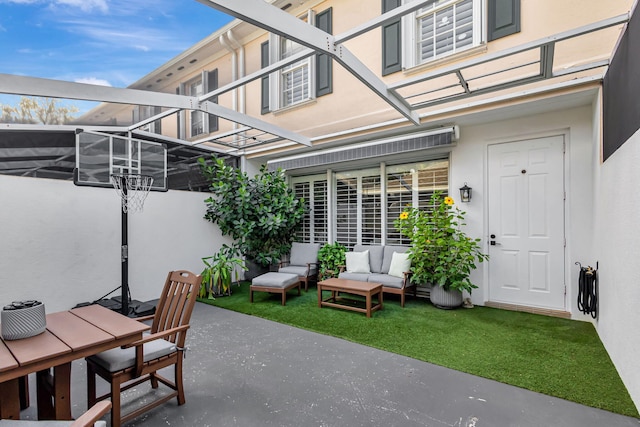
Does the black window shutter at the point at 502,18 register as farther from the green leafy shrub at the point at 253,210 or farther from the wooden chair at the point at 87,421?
the wooden chair at the point at 87,421

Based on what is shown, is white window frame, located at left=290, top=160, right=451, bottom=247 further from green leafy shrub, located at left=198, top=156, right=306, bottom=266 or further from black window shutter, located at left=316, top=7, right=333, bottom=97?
black window shutter, located at left=316, top=7, right=333, bottom=97

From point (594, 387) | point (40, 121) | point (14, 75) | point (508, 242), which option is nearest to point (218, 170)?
point (40, 121)

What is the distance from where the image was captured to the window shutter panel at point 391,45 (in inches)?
187

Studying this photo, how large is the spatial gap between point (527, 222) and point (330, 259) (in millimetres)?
3424

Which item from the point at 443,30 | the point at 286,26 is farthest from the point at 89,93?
the point at 443,30

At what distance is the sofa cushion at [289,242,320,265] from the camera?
6.31 m

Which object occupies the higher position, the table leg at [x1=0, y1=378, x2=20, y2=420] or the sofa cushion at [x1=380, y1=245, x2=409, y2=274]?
the sofa cushion at [x1=380, y1=245, x2=409, y2=274]

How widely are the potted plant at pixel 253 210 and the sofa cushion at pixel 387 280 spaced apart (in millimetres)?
2100

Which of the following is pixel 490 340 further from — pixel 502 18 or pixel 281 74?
pixel 281 74

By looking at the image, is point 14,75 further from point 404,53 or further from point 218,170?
point 404,53

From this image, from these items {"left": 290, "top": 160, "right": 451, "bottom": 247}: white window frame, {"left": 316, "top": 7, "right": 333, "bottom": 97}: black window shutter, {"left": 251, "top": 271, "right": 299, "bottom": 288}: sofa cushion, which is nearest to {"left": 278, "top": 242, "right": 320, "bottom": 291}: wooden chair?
{"left": 251, "top": 271, "right": 299, "bottom": 288}: sofa cushion

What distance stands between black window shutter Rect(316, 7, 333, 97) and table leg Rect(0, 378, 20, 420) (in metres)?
5.33

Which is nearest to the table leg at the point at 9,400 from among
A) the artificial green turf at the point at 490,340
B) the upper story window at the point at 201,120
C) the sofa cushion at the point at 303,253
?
the artificial green turf at the point at 490,340

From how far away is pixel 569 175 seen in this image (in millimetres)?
4184
